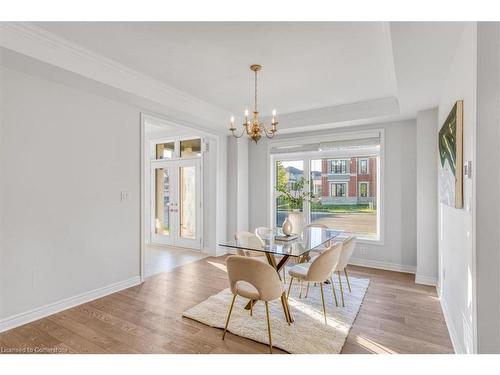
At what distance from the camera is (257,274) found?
7.04 ft

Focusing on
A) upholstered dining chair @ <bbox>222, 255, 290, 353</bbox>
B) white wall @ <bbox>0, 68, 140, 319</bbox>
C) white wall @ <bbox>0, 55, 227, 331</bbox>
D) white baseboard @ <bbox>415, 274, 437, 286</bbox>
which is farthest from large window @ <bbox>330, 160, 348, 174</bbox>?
white wall @ <bbox>0, 68, 140, 319</bbox>

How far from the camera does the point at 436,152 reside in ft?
11.8

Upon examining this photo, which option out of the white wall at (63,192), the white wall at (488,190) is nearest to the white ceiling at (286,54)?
the white wall at (488,190)

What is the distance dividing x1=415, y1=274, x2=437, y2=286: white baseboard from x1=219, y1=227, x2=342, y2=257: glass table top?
4.51ft

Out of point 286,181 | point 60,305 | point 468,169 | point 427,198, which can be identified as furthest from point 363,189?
point 60,305

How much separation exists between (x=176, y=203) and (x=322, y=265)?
13.3 ft

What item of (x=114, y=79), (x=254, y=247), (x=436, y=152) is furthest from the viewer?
(x=436, y=152)

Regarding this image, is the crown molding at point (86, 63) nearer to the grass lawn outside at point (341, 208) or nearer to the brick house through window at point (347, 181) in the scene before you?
the brick house through window at point (347, 181)

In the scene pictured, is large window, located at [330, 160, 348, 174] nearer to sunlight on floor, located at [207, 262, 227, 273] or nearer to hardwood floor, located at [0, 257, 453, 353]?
hardwood floor, located at [0, 257, 453, 353]

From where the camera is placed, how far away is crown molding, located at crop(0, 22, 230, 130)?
222cm

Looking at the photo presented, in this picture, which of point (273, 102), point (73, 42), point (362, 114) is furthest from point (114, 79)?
point (362, 114)

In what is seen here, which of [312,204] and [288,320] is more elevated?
[312,204]
